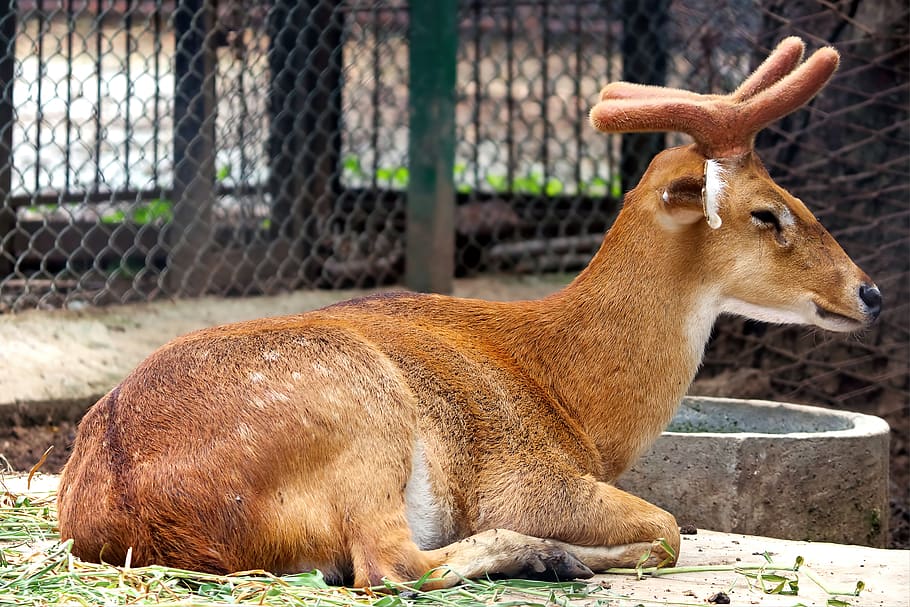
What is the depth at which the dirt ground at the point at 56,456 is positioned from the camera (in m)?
6.39

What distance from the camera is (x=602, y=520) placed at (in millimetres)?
4414

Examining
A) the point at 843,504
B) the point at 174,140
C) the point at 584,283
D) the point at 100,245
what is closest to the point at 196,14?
the point at 174,140

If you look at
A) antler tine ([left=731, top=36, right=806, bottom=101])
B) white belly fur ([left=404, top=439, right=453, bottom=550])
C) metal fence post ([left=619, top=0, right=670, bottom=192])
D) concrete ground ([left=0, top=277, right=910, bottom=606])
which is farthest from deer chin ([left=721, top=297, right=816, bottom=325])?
metal fence post ([left=619, top=0, right=670, bottom=192])

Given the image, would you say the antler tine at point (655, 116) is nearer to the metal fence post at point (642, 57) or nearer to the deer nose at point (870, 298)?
the deer nose at point (870, 298)

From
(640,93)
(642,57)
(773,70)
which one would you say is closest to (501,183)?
(642,57)

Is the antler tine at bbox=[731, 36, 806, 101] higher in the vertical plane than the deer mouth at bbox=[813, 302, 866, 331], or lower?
higher

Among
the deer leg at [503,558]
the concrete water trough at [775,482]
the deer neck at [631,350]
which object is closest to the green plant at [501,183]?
the concrete water trough at [775,482]

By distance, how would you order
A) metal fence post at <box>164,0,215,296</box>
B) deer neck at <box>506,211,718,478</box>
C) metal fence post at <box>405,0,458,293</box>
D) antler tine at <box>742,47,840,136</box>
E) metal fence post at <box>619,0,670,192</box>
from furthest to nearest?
metal fence post at <box>619,0,670,192</box> < metal fence post at <box>405,0,458,293</box> < metal fence post at <box>164,0,215,296</box> < deer neck at <box>506,211,718,478</box> < antler tine at <box>742,47,840,136</box>

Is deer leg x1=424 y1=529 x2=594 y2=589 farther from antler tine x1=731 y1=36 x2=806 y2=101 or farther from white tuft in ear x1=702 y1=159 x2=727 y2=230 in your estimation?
antler tine x1=731 y1=36 x2=806 y2=101

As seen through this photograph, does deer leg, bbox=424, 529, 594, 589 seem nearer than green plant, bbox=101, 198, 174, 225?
Yes

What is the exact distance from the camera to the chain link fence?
771cm

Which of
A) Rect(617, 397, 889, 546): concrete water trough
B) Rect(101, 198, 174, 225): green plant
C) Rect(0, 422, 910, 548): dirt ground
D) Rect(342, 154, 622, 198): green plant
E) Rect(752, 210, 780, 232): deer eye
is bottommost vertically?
Rect(0, 422, 910, 548): dirt ground

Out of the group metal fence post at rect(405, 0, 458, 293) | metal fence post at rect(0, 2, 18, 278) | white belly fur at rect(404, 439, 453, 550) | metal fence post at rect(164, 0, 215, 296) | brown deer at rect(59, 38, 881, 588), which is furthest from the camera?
metal fence post at rect(405, 0, 458, 293)

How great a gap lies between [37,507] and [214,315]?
3.43 metres
